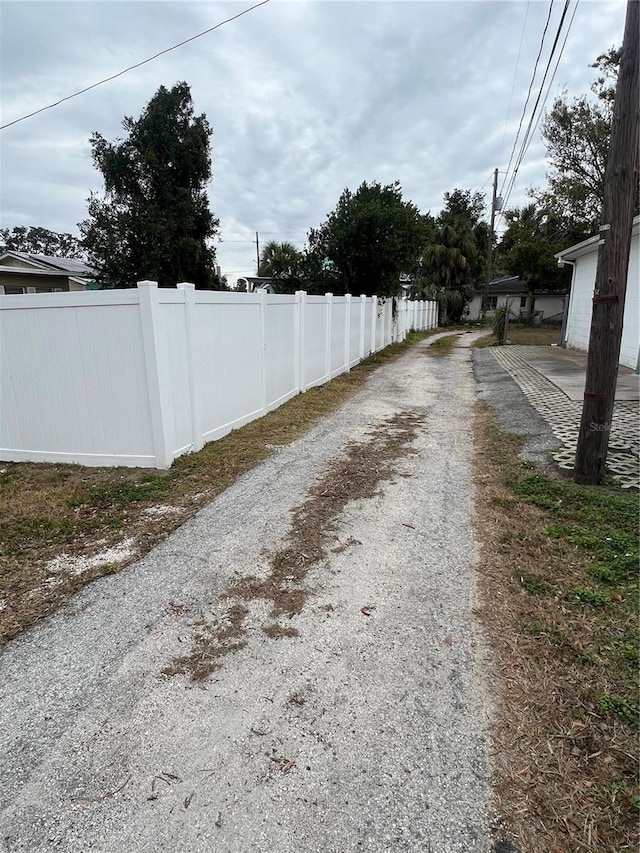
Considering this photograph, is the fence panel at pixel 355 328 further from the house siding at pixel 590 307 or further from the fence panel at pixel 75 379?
the fence panel at pixel 75 379

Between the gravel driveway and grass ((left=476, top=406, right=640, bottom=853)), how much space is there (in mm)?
125

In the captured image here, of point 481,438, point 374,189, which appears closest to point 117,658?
point 481,438

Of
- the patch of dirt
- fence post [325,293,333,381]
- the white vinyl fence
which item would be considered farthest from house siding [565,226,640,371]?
the white vinyl fence

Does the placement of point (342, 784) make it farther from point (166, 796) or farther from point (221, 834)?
point (166, 796)

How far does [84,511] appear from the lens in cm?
374

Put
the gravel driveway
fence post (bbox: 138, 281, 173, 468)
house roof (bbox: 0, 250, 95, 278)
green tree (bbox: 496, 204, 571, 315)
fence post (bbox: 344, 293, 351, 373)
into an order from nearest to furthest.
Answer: the gravel driveway
fence post (bbox: 138, 281, 173, 468)
fence post (bbox: 344, 293, 351, 373)
house roof (bbox: 0, 250, 95, 278)
green tree (bbox: 496, 204, 571, 315)

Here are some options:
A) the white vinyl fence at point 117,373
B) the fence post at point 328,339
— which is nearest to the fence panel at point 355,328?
the fence post at point 328,339

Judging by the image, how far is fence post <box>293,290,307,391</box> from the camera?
8023 mm

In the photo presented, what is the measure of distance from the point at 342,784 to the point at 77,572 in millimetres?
2100

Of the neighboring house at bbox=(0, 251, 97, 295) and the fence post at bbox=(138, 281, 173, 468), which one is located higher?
the neighboring house at bbox=(0, 251, 97, 295)

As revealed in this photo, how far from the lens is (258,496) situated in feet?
13.3

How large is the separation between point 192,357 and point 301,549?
2569 millimetres

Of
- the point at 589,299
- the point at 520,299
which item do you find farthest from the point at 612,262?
the point at 520,299

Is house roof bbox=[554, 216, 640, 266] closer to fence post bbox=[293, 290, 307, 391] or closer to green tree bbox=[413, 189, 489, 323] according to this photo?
fence post bbox=[293, 290, 307, 391]
